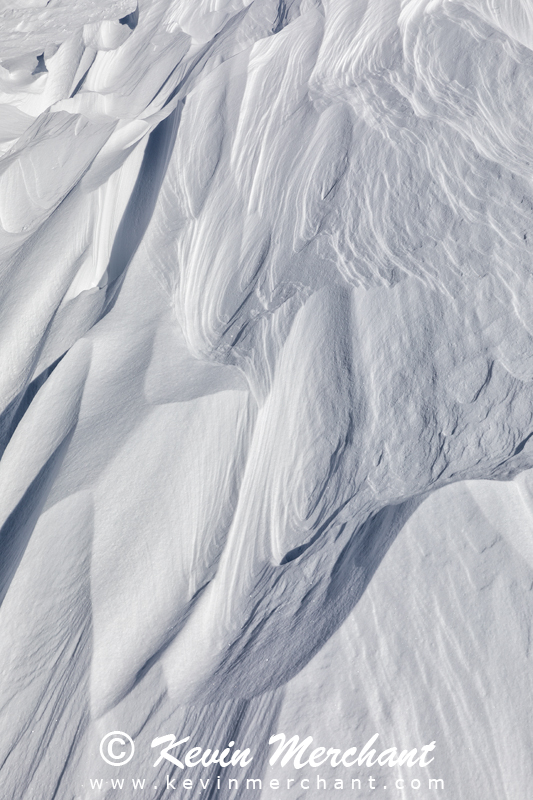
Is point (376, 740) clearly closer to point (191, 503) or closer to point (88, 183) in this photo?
point (191, 503)

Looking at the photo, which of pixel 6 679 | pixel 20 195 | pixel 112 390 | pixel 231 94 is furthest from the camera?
pixel 20 195

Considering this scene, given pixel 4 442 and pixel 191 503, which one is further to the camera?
pixel 4 442

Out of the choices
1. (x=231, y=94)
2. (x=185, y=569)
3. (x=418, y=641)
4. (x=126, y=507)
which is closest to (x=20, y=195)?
(x=231, y=94)

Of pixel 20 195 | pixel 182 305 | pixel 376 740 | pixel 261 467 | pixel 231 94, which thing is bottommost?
pixel 376 740

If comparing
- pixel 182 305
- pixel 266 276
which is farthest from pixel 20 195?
pixel 266 276

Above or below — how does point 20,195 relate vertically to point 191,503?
above

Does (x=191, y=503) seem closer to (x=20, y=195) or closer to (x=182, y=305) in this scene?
(x=182, y=305)

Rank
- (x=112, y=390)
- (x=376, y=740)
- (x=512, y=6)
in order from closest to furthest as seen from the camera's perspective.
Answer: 1. (x=376, y=740)
2. (x=112, y=390)
3. (x=512, y=6)
